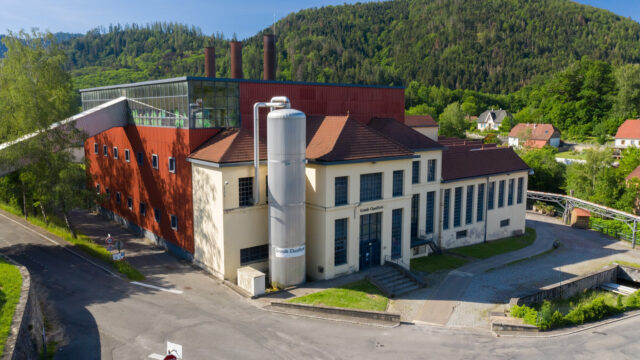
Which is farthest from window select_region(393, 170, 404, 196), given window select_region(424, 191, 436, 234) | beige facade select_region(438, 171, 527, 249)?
beige facade select_region(438, 171, 527, 249)

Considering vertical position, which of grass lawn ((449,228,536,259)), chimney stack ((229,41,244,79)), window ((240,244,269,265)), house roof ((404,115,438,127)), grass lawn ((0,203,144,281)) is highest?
chimney stack ((229,41,244,79))

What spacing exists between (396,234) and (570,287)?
461 inches

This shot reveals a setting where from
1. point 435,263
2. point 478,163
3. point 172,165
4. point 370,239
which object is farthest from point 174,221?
point 478,163

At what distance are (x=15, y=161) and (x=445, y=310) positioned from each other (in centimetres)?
2788

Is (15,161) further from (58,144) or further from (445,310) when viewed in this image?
(445,310)

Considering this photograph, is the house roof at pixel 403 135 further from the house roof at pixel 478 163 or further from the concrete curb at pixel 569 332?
the concrete curb at pixel 569 332

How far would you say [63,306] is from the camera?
22.0 meters

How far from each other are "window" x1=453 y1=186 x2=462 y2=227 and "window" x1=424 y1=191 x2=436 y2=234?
2597mm

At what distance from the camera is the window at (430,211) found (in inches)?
1364

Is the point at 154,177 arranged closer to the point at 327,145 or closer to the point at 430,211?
the point at 327,145

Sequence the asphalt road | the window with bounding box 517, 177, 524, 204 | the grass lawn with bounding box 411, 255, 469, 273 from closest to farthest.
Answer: the asphalt road → the grass lawn with bounding box 411, 255, 469, 273 → the window with bounding box 517, 177, 524, 204

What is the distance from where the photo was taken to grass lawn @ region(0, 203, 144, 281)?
26.9m

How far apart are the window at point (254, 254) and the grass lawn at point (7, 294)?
1108cm

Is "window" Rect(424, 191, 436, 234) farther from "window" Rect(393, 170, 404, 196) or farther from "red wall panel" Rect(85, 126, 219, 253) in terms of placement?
"red wall panel" Rect(85, 126, 219, 253)
